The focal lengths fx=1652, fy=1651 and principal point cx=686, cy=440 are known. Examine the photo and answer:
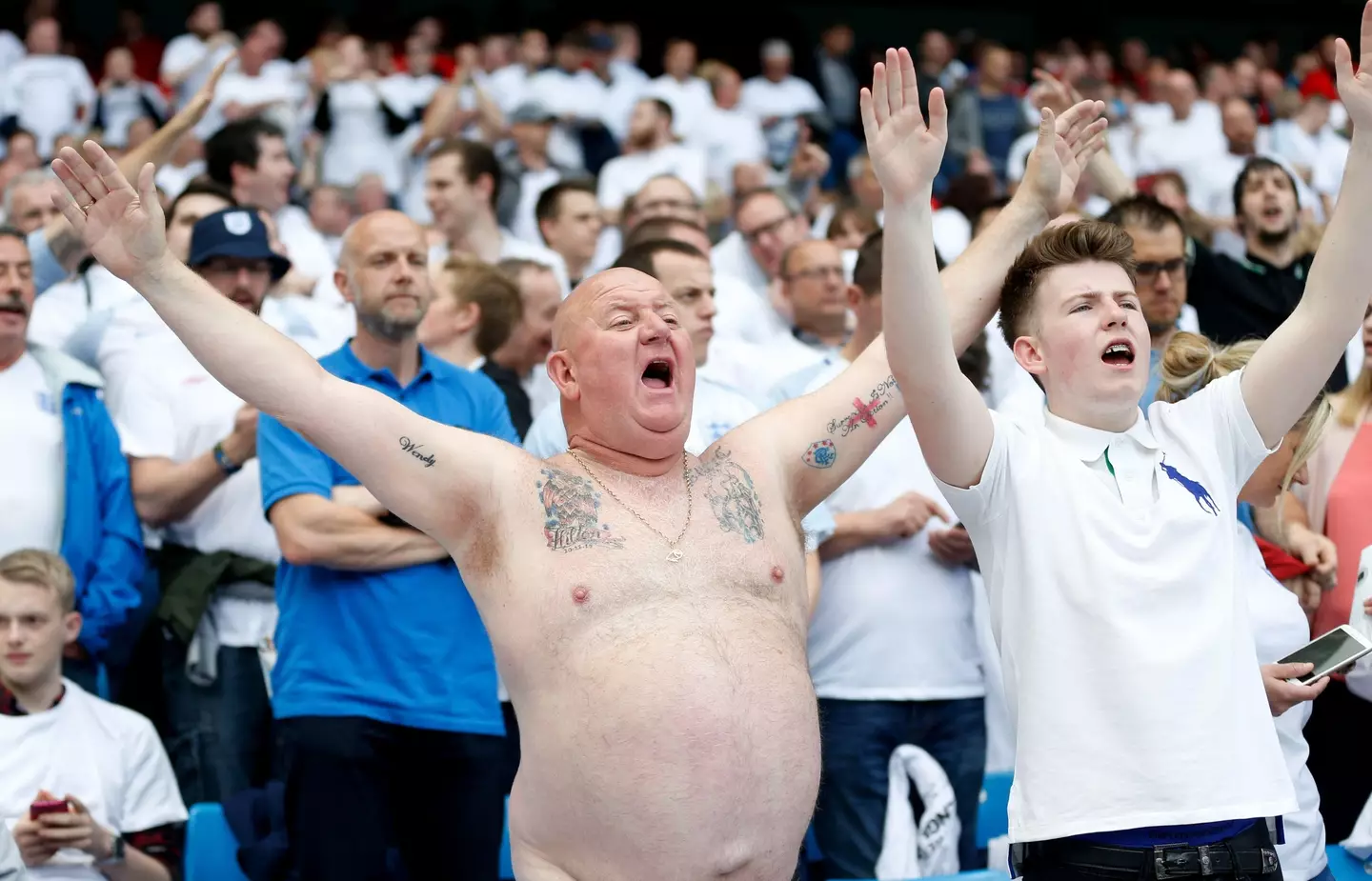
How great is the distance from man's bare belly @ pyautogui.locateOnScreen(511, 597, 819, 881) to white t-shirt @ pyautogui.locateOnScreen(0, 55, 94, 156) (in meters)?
10.2

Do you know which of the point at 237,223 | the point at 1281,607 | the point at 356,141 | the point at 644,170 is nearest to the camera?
the point at 1281,607

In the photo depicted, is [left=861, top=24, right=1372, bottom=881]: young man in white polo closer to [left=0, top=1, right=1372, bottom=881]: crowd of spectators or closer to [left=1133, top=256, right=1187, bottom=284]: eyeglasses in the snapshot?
[left=0, top=1, right=1372, bottom=881]: crowd of spectators

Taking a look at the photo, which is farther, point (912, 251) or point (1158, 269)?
point (1158, 269)

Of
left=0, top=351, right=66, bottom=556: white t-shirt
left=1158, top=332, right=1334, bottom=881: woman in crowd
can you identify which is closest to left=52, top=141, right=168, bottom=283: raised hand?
left=0, top=351, right=66, bottom=556: white t-shirt

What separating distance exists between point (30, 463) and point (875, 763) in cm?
294

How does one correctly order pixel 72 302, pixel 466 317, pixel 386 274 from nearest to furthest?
pixel 386 274 → pixel 466 317 → pixel 72 302

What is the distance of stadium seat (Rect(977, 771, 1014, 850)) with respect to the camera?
17.0ft

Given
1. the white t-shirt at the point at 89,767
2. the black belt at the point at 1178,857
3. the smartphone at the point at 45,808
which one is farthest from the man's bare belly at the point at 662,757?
the white t-shirt at the point at 89,767

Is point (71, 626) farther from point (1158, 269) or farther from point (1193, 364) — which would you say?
point (1158, 269)

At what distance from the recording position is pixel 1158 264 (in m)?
5.61

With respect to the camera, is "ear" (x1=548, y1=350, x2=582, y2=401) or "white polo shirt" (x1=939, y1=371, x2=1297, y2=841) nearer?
"white polo shirt" (x1=939, y1=371, x2=1297, y2=841)

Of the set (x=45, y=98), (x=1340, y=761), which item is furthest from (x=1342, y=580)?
(x=45, y=98)

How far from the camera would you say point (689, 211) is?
8.03 m

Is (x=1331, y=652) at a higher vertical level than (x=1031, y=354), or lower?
lower
